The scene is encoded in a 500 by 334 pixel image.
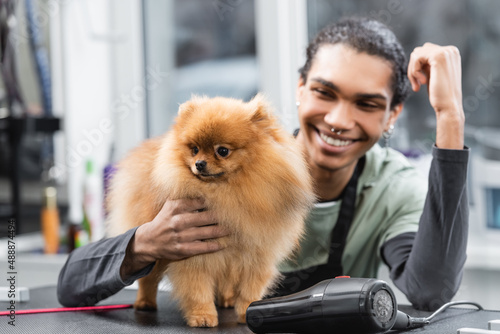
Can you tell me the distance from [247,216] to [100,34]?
173 centimetres

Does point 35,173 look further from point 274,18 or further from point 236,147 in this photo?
point 236,147

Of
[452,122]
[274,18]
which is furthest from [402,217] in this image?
[274,18]

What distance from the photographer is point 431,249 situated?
4.02 ft

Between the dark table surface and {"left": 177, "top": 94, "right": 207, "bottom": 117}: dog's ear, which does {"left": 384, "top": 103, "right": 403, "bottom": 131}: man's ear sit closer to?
the dark table surface

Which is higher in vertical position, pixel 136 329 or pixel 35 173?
pixel 35 173

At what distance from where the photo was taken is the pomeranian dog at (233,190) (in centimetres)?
99

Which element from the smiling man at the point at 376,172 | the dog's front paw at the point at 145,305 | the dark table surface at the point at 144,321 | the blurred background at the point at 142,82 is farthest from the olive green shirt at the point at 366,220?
the blurred background at the point at 142,82

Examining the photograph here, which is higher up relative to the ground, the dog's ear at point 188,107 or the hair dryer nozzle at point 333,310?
the dog's ear at point 188,107

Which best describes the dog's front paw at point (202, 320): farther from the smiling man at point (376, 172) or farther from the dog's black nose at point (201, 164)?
the smiling man at point (376, 172)

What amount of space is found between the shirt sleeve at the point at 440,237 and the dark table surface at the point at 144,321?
0.06m

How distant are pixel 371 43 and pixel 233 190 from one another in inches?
22.6

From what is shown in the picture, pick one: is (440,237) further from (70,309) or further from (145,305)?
(70,309)

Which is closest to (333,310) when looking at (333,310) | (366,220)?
(333,310)

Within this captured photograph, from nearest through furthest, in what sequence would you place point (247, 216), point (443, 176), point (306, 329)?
point (306, 329) < point (247, 216) < point (443, 176)
